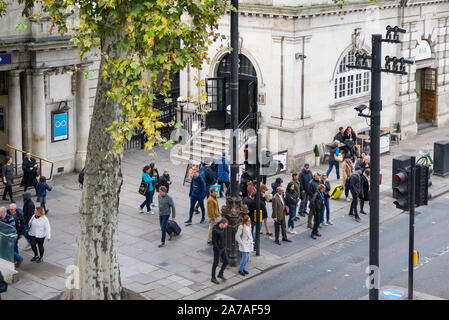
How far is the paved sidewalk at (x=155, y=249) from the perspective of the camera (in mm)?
18000

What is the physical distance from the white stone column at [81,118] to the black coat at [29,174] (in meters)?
3.77

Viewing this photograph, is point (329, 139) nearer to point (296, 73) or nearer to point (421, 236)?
point (296, 73)

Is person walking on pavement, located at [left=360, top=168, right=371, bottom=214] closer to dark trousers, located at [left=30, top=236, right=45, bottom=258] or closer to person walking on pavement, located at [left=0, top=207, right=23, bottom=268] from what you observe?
dark trousers, located at [left=30, top=236, right=45, bottom=258]

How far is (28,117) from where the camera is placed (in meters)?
26.7

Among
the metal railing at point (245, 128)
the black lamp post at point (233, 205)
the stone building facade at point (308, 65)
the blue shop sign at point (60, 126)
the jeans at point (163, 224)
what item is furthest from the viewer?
the metal railing at point (245, 128)

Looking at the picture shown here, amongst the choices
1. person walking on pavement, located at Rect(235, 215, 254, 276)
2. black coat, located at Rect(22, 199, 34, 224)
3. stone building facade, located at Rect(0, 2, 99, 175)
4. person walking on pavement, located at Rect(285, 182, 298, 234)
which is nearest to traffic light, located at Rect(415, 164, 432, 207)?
person walking on pavement, located at Rect(235, 215, 254, 276)

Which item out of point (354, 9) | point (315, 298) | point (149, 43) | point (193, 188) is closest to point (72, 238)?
point (193, 188)

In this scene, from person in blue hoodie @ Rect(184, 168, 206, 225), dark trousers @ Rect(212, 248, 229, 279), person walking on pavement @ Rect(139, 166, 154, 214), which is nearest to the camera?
dark trousers @ Rect(212, 248, 229, 279)

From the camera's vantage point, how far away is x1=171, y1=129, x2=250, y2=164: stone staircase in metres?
29.3

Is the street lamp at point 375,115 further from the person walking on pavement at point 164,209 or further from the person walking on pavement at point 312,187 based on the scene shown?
the person walking on pavement at point 164,209

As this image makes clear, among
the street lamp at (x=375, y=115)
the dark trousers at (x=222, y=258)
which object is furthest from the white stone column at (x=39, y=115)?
the street lamp at (x=375, y=115)

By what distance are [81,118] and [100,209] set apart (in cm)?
1271

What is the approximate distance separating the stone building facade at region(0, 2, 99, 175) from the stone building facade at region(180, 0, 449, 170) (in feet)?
16.5

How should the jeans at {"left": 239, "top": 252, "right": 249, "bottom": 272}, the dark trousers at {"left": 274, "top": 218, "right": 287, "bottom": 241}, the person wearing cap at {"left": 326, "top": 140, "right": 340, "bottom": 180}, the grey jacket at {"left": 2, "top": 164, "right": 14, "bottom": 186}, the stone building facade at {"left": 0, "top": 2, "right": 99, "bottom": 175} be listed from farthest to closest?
1. the person wearing cap at {"left": 326, "top": 140, "right": 340, "bottom": 180}
2. the stone building facade at {"left": 0, "top": 2, "right": 99, "bottom": 175}
3. the grey jacket at {"left": 2, "top": 164, "right": 14, "bottom": 186}
4. the dark trousers at {"left": 274, "top": 218, "right": 287, "bottom": 241}
5. the jeans at {"left": 239, "top": 252, "right": 249, "bottom": 272}
